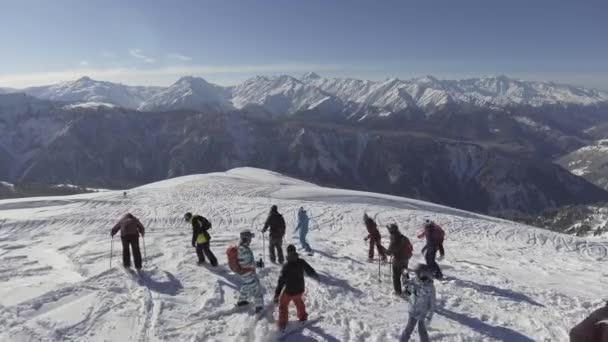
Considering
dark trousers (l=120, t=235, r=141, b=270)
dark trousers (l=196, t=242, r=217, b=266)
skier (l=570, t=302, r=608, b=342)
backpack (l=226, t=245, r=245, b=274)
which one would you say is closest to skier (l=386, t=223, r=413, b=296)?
backpack (l=226, t=245, r=245, b=274)

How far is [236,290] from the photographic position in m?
12.9

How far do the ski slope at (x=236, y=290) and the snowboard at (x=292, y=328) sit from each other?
0.16 metres

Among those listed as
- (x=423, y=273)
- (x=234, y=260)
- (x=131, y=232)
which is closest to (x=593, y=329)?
(x=423, y=273)

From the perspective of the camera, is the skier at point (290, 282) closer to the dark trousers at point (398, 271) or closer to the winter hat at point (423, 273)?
the winter hat at point (423, 273)

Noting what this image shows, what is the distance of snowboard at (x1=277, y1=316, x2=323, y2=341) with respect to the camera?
32.2ft

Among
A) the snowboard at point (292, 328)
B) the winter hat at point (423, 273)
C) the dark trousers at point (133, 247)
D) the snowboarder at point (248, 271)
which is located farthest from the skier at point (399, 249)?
the dark trousers at point (133, 247)

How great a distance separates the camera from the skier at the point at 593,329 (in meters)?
5.46

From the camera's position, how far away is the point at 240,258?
10.9m

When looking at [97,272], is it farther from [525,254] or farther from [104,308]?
[525,254]

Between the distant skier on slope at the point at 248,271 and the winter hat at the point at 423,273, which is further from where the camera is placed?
the distant skier on slope at the point at 248,271

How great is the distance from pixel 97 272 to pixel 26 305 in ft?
10.9

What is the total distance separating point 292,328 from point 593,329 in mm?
6411

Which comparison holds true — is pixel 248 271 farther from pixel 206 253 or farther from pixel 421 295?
pixel 206 253

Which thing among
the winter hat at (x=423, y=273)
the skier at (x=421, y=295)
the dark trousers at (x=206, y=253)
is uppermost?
the winter hat at (x=423, y=273)
